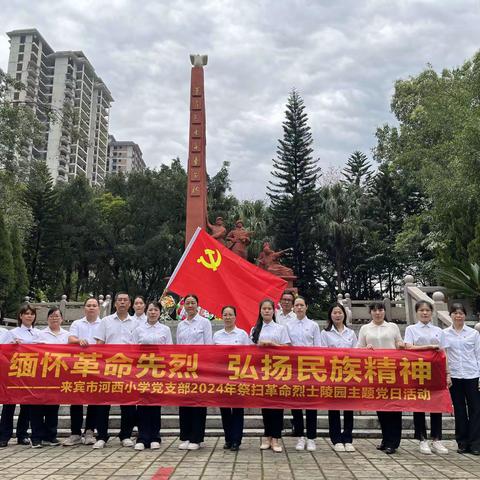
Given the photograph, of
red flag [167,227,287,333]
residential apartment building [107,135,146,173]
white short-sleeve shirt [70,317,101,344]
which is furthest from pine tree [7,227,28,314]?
residential apartment building [107,135,146,173]

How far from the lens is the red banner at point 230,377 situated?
4.21 m

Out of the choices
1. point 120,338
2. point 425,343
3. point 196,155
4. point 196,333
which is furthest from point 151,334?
point 196,155

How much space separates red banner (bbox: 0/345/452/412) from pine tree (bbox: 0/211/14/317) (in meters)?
9.37

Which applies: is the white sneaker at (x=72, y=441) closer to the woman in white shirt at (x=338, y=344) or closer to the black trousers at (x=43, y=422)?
the black trousers at (x=43, y=422)

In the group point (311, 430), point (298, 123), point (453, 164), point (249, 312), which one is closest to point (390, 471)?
point (311, 430)

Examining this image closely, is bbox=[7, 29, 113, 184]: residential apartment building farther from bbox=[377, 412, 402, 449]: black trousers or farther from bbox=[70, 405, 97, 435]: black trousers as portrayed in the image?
bbox=[377, 412, 402, 449]: black trousers

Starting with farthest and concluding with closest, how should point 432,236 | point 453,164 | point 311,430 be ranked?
point 432,236 → point 453,164 → point 311,430

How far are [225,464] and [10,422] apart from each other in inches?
84.2

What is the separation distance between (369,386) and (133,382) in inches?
83.7

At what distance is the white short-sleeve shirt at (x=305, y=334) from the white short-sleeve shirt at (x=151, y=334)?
45.4 inches

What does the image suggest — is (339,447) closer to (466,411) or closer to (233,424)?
(233,424)

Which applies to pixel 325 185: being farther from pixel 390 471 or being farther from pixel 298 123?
pixel 390 471

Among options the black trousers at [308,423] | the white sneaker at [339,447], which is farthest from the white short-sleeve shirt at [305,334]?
the white sneaker at [339,447]

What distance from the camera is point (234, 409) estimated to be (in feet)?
13.7
